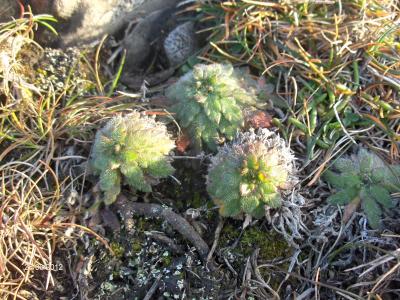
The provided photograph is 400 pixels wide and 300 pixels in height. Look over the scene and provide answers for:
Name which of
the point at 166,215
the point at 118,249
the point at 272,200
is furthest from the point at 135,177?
the point at 272,200

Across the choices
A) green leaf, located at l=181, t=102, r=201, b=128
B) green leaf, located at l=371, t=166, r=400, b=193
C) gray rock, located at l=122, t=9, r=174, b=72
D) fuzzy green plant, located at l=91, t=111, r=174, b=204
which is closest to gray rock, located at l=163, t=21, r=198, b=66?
gray rock, located at l=122, t=9, r=174, b=72

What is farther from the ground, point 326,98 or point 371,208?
point 326,98

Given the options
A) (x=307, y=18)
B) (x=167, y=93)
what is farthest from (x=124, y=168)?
(x=307, y=18)

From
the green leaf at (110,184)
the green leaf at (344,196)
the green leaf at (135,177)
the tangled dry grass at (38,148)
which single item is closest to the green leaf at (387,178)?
the green leaf at (344,196)

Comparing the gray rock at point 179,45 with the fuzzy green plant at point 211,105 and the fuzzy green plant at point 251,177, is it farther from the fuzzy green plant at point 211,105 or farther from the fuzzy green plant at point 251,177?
the fuzzy green plant at point 251,177

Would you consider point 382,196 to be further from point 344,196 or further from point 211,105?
point 211,105

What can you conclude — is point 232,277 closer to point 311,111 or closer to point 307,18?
point 311,111
